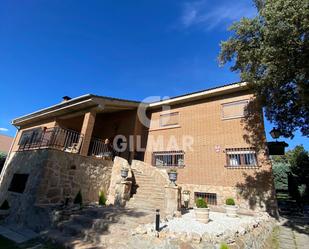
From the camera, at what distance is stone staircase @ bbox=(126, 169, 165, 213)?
349 inches

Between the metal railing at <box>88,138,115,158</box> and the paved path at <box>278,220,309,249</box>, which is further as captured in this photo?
the metal railing at <box>88,138,115,158</box>

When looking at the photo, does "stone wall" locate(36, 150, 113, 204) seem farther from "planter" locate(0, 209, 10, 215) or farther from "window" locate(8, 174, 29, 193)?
"planter" locate(0, 209, 10, 215)

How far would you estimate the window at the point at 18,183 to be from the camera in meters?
9.98

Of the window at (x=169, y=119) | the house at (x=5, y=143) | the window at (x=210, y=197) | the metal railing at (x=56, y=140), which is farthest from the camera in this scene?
the house at (x=5, y=143)

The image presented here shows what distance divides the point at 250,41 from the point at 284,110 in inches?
164

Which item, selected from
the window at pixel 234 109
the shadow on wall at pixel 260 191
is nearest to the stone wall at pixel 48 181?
the shadow on wall at pixel 260 191

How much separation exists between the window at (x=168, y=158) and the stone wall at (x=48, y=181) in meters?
4.12

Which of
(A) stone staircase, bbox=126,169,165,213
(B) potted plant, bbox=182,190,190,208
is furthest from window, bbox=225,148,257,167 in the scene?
(A) stone staircase, bbox=126,169,165,213

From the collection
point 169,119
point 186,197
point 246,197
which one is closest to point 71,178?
point 186,197

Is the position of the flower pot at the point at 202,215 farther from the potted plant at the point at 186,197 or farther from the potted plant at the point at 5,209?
the potted plant at the point at 5,209

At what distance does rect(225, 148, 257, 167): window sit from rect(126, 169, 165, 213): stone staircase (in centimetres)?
459

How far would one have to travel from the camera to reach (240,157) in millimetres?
10914

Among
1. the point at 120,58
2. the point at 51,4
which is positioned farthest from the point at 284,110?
the point at 51,4

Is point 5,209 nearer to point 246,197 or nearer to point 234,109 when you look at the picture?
point 246,197
